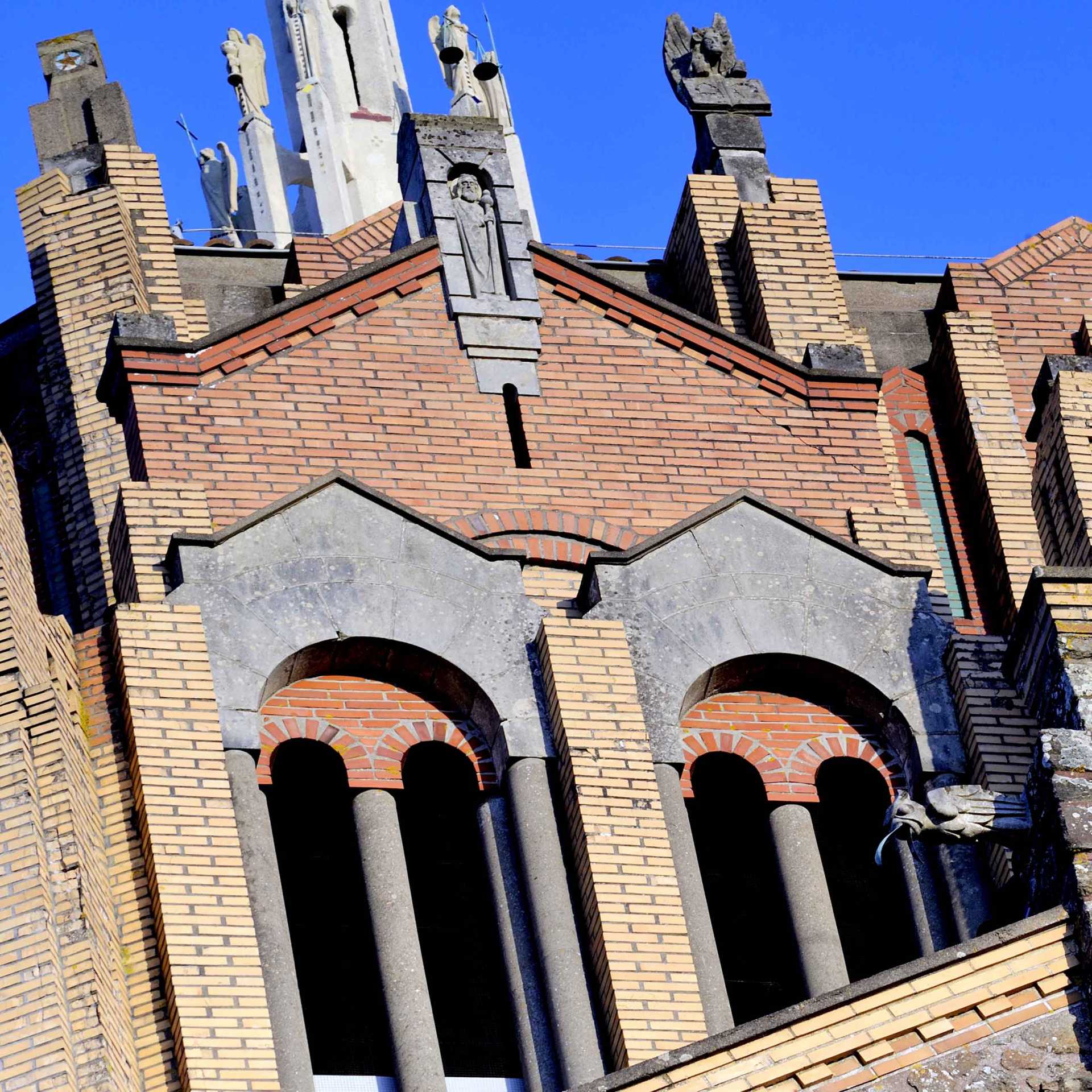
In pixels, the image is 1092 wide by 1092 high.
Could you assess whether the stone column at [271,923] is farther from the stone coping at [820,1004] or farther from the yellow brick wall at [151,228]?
the yellow brick wall at [151,228]

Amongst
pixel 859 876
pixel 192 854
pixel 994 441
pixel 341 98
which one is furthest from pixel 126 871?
pixel 341 98

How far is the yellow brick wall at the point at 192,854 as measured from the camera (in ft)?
60.5

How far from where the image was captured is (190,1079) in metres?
18.2

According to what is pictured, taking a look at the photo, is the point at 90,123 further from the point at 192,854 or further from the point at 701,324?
the point at 192,854

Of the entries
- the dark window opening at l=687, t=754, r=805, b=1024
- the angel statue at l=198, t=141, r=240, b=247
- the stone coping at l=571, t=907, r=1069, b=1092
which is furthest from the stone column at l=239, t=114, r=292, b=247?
the stone coping at l=571, t=907, r=1069, b=1092

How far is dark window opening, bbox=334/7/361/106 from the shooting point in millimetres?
44906

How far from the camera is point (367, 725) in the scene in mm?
20844

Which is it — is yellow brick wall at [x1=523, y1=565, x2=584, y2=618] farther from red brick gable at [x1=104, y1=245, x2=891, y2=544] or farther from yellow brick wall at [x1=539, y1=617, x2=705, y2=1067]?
yellow brick wall at [x1=539, y1=617, x2=705, y2=1067]

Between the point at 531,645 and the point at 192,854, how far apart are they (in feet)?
9.57

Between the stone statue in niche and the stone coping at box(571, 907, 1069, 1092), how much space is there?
7.86 metres

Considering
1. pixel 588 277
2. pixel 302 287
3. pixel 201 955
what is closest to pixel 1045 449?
pixel 588 277

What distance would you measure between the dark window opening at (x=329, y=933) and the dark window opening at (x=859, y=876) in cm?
326

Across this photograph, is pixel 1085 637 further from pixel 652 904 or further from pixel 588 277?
pixel 588 277

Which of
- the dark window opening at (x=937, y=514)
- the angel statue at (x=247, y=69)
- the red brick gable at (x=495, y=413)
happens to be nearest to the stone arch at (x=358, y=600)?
the red brick gable at (x=495, y=413)
